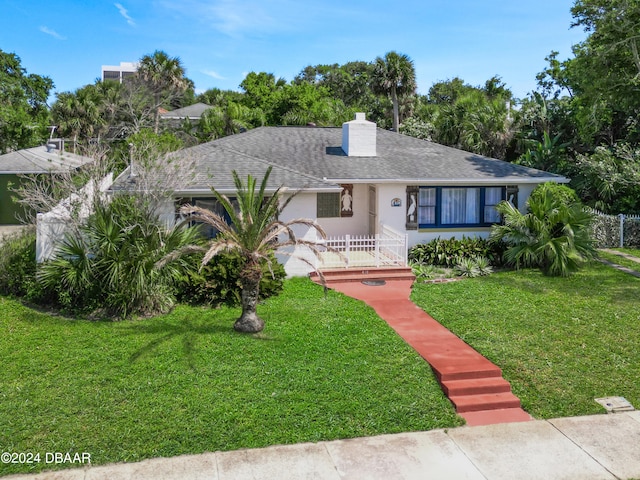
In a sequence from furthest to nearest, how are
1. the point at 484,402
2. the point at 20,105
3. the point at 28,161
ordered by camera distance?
the point at 20,105 → the point at 28,161 → the point at 484,402

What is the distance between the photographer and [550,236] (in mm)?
17469

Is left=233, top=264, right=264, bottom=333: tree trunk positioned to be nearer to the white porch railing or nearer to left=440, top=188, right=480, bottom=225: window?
the white porch railing

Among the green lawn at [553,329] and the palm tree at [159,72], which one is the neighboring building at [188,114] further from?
the green lawn at [553,329]

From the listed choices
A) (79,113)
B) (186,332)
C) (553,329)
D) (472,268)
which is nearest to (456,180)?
(472,268)

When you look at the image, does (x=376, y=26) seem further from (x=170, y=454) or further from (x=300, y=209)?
(x=170, y=454)

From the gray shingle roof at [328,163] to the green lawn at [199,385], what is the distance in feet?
17.7

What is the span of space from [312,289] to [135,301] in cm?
473

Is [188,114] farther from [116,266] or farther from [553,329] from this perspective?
[553,329]

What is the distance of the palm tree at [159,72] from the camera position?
38312 mm

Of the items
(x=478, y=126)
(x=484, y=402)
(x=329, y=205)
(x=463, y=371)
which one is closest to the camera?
(x=484, y=402)

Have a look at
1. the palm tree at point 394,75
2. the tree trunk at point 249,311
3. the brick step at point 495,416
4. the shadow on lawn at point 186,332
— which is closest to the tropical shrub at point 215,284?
the shadow on lawn at point 186,332

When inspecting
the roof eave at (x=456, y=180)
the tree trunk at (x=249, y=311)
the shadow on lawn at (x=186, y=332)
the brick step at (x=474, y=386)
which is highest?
the roof eave at (x=456, y=180)

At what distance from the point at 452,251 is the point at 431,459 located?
1112cm

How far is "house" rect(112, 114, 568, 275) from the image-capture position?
1712 centimetres
